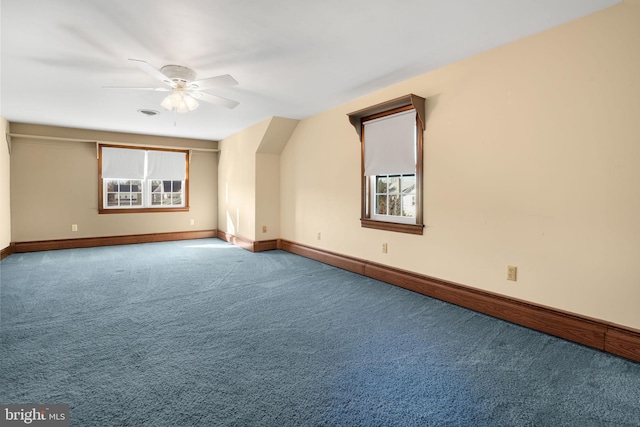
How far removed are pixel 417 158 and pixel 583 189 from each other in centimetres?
152

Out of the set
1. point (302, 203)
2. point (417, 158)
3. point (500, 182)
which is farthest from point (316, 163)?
point (500, 182)

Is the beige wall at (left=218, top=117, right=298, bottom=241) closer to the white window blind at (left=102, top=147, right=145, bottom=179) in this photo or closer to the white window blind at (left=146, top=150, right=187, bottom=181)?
the white window blind at (left=146, top=150, right=187, bottom=181)

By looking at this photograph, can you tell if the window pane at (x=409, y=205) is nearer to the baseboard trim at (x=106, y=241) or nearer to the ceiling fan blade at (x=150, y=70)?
the ceiling fan blade at (x=150, y=70)

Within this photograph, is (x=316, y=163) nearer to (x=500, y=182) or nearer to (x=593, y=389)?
(x=500, y=182)

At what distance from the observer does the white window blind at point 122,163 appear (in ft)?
21.3

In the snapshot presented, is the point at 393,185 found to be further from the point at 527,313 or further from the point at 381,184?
the point at 527,313

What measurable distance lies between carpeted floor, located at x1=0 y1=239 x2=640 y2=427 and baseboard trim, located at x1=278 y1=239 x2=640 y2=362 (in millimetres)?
95

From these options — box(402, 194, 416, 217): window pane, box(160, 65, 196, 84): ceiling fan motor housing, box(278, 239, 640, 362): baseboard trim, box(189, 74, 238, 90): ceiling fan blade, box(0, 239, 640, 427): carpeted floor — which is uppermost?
box(160, 65, 196, 84): ceiling fan motor housing

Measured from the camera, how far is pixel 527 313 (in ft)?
8.79

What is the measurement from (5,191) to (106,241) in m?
1.72

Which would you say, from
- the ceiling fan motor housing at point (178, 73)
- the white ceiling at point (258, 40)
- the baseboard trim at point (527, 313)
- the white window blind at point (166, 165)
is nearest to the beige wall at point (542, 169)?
the baseboard trim at point (527, 313)

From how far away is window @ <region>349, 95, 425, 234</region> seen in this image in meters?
3.58

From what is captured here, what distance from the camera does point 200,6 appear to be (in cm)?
219

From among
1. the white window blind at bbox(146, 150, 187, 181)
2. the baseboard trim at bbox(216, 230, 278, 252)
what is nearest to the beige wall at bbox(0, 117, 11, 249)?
the white window blind at bbox(146, 150, 187, 181)
